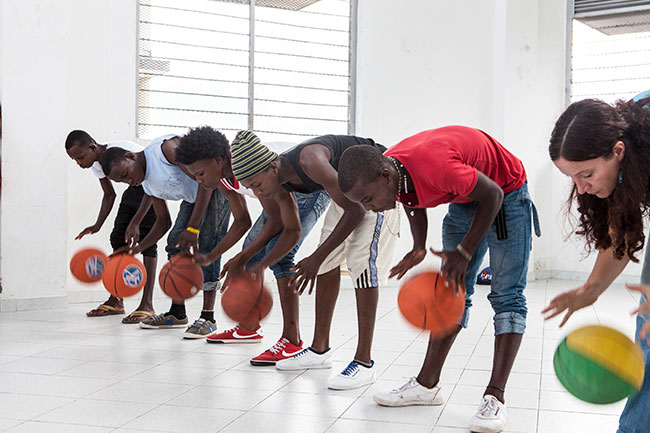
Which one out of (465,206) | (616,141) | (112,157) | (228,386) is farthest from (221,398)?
(616,141)

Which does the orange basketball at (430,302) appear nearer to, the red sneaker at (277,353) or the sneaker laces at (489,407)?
the sneaker laces at (489,407)

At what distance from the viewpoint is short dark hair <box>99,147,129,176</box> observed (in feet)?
13.1

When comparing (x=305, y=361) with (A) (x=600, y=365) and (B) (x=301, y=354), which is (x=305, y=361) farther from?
(A) (x=600, y=365)

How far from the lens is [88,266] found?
4.36 meters

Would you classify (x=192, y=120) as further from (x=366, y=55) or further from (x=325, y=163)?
(x=325, y=163)

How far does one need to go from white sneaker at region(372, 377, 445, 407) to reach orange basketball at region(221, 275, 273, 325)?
0.67 meters

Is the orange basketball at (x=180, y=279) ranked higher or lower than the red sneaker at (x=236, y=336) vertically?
higher

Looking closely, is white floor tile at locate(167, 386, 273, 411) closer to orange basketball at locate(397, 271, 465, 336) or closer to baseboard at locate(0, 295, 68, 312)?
orange basketball at locate(397, 271, 465, 336)

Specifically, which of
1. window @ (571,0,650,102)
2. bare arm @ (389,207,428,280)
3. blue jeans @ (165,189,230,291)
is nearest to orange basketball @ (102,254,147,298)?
blue jeans @ (165,189,230,291)

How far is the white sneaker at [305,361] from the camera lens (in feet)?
10.9

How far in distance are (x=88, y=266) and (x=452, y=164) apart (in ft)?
9.55

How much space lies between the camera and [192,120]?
257 inches

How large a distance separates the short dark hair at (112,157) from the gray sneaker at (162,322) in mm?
1044

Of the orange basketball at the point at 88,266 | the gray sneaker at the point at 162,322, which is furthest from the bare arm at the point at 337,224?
the orange basketball at the point at 88,266
